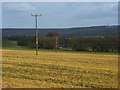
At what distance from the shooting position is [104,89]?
10.2m

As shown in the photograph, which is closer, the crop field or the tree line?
the crop field

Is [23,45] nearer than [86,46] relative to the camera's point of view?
No

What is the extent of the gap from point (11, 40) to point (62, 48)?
43.3ft

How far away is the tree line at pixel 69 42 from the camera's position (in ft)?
230

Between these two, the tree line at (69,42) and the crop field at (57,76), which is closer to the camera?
the crop field at (57,76)

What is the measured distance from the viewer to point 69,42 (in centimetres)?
7925

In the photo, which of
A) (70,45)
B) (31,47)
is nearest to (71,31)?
(70,45)

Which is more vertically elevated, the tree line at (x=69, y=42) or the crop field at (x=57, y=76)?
the tree line at (x=69, y=42)

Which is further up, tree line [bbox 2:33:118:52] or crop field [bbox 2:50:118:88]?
tree line [bbox 2:33:118:52]

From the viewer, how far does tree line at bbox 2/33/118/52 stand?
7025 centimetres

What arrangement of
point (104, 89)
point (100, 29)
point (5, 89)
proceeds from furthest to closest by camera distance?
point (100, 29) < point (104, 89) < point (5, 89)

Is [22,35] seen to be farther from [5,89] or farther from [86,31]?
[5,89]

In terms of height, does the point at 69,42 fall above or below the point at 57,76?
above

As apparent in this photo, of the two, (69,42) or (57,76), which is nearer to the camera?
(57,76)
